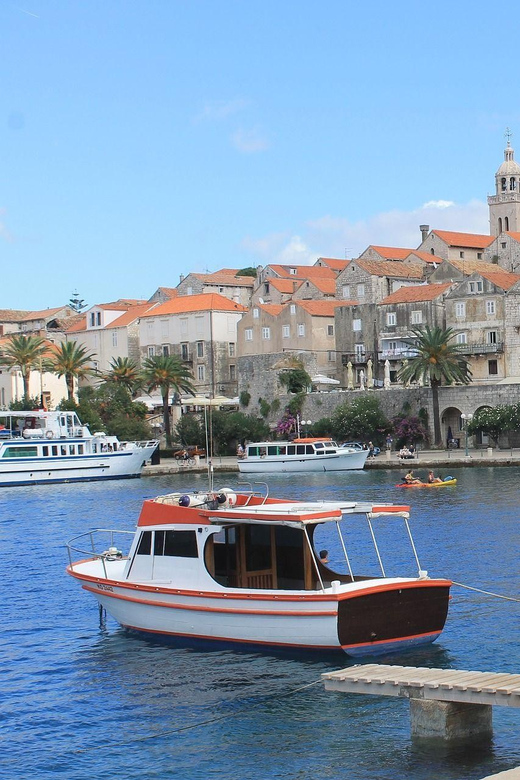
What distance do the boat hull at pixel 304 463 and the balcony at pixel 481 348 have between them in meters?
14.6

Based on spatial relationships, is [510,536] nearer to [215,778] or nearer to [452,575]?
[452,575]

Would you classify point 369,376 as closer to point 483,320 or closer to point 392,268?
point 483,320

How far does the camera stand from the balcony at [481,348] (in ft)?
283

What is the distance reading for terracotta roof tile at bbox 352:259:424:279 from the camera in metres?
100

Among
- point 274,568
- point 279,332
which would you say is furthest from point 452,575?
point 279,332

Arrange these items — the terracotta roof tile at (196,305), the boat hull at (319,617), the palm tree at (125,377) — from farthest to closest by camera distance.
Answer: the terracotta roof tile at (196,305), the palm tree at (125,377), the boat hull at (319,617)

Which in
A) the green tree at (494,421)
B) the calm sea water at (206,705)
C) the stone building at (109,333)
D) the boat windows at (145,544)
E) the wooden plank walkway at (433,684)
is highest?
the stone building at (109,333)

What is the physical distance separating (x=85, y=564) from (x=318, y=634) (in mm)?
7994

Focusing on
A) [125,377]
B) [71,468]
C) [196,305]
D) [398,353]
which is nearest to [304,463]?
[71,468]

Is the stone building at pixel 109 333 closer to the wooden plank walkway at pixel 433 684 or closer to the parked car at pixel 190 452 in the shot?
the parked car at pixel 190 452

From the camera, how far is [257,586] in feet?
76.9

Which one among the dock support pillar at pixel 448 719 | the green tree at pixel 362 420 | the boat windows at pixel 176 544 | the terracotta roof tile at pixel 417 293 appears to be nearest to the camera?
the dock support pillar at pixel 448 719

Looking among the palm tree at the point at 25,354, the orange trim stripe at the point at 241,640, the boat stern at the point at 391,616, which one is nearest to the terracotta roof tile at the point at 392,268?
the palm tree at the point at 25,354

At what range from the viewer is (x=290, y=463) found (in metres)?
78.6
